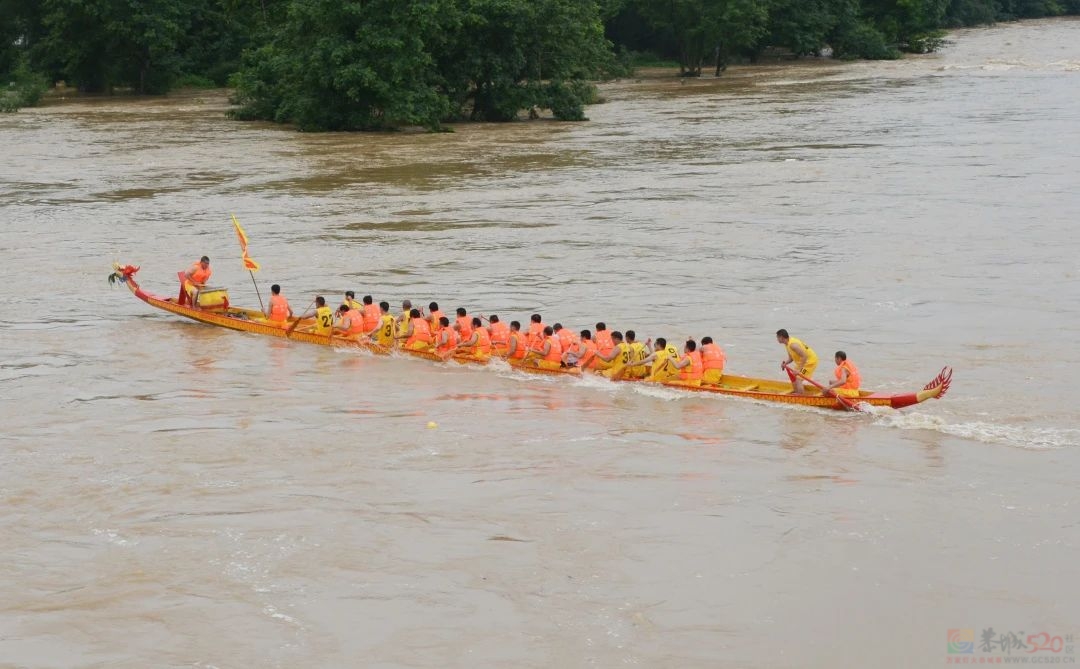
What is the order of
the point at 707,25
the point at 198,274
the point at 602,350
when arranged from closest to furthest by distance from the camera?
the point at 602,350 < the point at 198,274 < the point at 707,25

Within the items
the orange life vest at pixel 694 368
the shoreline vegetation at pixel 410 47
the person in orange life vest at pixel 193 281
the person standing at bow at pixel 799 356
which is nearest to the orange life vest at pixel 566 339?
the orange life vest at pixel 694 368

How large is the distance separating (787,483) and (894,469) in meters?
1.33

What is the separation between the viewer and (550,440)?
1525cm

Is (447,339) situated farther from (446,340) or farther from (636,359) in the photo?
(636,359)

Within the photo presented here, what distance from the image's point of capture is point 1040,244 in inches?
987

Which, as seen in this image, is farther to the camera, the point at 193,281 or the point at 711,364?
the point at 193,281

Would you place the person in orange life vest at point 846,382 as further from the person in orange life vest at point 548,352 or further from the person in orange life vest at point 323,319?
the person in orange life vest at point 323,319

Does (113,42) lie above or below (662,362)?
above

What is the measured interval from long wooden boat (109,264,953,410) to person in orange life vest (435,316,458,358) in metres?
0.13

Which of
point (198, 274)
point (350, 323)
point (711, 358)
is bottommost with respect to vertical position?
point (350, 323)

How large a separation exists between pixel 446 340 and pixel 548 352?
1.75 m

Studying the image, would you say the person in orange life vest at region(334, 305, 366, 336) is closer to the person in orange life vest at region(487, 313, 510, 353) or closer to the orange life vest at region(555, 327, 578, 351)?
the person in orange life vest at region(487, 313, 510, 353)

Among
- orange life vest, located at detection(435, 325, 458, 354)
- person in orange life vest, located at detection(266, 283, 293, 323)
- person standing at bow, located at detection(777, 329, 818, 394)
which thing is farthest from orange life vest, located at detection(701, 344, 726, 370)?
person in orange life vest, located at detection(266, 283, 293, 323)

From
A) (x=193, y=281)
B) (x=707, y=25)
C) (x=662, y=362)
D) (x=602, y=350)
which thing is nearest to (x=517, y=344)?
(x=602, y=350)
